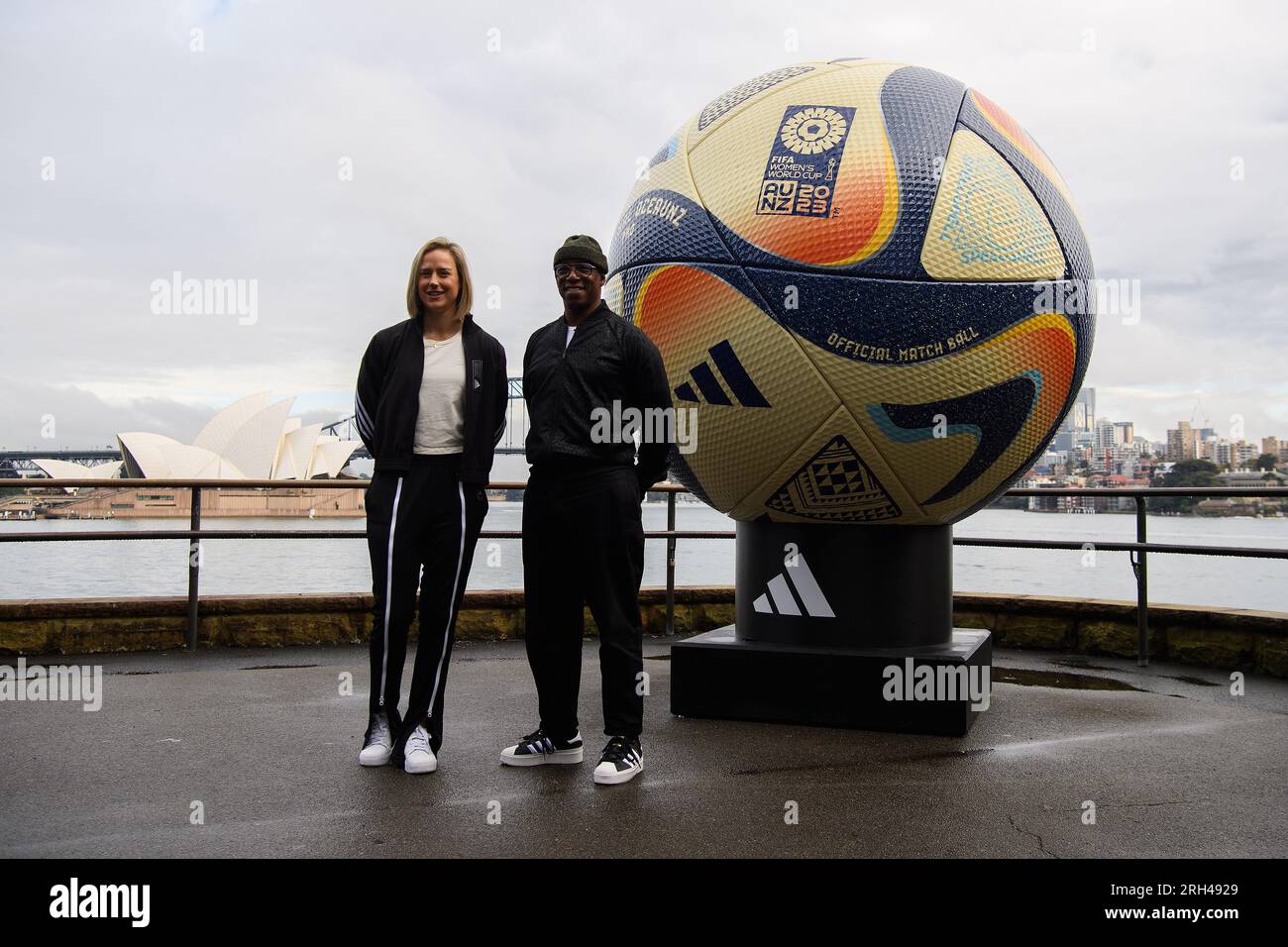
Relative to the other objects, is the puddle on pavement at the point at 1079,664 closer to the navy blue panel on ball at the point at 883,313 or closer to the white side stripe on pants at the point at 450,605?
the navy blue panel on ball at the point at 883,313

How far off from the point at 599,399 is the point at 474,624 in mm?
3271

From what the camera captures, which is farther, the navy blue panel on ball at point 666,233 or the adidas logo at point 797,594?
the adidas logo at point 797,594

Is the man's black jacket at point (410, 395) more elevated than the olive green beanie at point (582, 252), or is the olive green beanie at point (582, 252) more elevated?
the olive green beanie at point (582, 252)

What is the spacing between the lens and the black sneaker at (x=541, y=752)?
3.18 meters

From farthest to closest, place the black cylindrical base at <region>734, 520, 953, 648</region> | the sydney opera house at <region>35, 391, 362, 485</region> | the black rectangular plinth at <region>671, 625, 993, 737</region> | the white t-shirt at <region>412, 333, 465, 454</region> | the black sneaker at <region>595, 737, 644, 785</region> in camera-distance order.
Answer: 1. the sydney opera house at <region>35, 391, 362, 485</region>
2. the black cylindrical base at <region>734, 520, 953, 648</region>
3. the black rectangular plinth at <region>671, 625, 993, 737</region>
4. the white t-shirt at <region>412, 333, 465, 454</region>
5. the black sneaker at <region>595, 737, 644, 785</region>

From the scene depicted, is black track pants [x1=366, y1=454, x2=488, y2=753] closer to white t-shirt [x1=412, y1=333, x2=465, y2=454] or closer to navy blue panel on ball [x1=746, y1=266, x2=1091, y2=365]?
white t-shirt [x1=412, y1=333, x2=465, y2=454]

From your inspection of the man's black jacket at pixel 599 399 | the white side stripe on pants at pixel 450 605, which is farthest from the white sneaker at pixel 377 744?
the man's black jacket at pixel 599 399

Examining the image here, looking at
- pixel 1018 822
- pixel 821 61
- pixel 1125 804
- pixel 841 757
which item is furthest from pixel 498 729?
pixel 821 61

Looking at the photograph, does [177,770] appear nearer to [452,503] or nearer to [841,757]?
[452,503]

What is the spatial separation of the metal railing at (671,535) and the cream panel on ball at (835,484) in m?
1.60

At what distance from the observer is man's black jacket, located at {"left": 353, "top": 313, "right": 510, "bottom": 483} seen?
3277 millimetres

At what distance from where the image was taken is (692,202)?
3.48 meters

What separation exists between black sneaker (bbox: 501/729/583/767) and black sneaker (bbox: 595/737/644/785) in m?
0.14

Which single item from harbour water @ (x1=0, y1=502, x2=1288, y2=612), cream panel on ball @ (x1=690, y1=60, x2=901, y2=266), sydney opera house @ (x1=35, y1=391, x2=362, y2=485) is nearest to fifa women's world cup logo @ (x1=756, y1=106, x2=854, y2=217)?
cream panel on ball @ (x1=690, y1=60, x2=901, y2=266)
